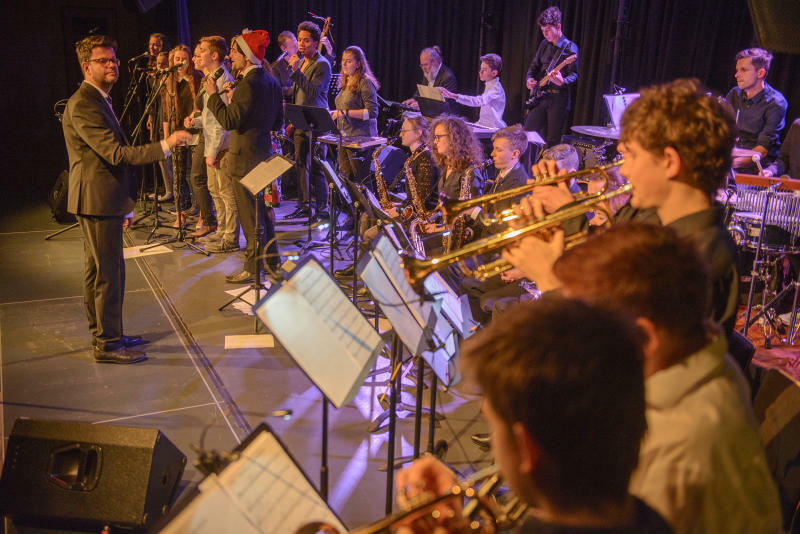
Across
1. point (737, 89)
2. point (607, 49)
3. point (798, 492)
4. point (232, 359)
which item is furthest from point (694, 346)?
point (607, 49)

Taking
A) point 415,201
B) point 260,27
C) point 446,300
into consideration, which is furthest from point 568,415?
point 260,27

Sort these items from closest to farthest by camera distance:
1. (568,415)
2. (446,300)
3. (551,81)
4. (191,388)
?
(568,415) → (446,300) → (191,388) → (551,81)

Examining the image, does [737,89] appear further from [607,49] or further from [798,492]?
[798,492]

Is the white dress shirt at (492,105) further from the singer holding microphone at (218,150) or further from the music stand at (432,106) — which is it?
the singer holding microphone at (218,150)

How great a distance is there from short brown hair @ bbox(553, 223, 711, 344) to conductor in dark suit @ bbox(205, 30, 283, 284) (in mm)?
4163

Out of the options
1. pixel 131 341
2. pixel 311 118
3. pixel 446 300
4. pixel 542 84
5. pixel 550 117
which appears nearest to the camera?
pixel 446 300

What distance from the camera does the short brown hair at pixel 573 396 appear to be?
934mm

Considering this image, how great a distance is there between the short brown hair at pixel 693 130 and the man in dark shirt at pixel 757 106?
416 centimetres

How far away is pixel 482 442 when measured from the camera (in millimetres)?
3398

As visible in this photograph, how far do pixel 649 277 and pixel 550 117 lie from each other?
7127 mm

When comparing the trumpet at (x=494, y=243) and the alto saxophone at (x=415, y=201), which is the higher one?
the trumpet at (x=494, y=243)

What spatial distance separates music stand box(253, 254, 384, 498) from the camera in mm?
2053

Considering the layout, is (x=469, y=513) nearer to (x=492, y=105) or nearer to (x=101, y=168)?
(x=101, y=168)

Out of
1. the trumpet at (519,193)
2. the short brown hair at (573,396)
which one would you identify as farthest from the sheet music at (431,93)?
the short brown hair at (573,396)
